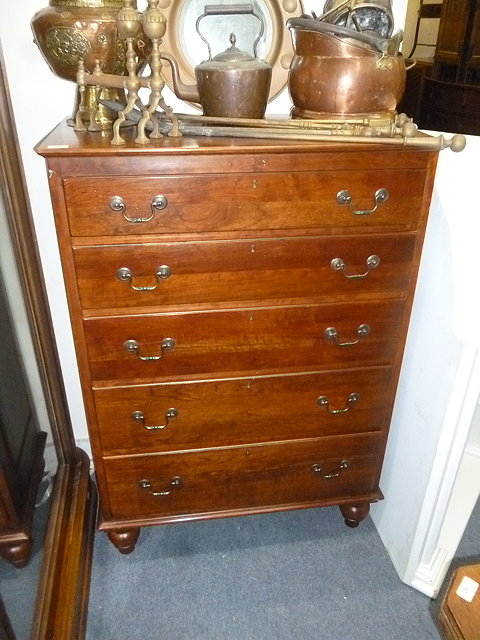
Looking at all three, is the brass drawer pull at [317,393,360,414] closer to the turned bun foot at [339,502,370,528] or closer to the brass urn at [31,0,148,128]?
the turned bun foot at [339,502,370,528]

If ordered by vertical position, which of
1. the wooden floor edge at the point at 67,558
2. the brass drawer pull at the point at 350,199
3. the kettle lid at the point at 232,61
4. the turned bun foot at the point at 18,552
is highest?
the kettle lid at the point at 232,61

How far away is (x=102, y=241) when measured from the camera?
114 centimetres

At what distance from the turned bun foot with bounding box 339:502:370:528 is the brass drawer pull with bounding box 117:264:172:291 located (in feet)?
3.34

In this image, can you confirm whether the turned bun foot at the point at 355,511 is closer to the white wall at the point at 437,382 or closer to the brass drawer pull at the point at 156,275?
the white wall at the point at 437,382

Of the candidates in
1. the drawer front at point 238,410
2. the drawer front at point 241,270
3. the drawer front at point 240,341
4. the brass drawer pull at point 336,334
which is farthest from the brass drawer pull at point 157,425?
the brass drawer pull at point 336,334

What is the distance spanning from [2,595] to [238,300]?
30.9 inches

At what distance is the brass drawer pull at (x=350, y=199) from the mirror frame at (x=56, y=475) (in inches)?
33.3

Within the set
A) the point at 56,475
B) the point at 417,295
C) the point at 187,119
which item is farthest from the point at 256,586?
the point at 187,119

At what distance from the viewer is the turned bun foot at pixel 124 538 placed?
1.60 metres

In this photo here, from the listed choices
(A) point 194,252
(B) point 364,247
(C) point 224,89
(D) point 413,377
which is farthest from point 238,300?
(D) point 413,377

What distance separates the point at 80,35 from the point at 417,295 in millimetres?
1062

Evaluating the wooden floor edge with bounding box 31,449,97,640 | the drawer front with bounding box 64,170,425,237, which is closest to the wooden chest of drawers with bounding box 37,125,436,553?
the drawer front with bounding box 64,170,425,237

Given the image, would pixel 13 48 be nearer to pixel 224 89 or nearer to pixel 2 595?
pixel 224 89

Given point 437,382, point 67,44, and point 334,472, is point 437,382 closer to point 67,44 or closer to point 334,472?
point 334,472
